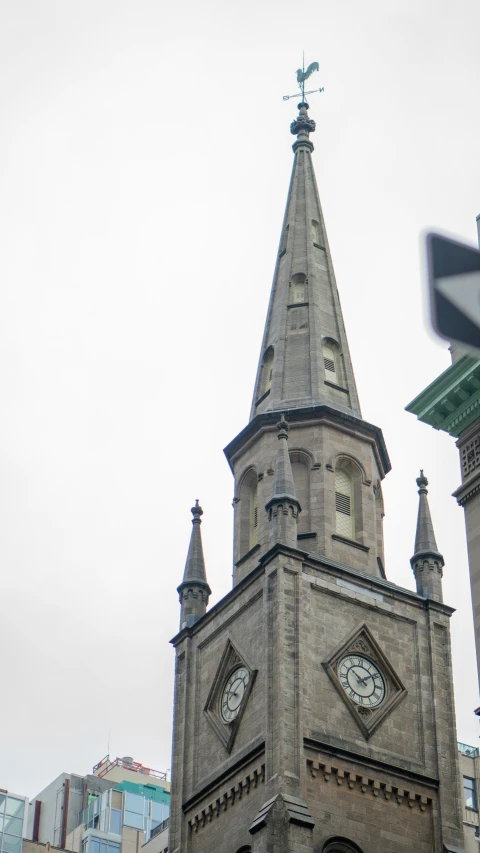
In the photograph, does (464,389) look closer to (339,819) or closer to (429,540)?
(339,819)

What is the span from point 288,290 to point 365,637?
1780 cm

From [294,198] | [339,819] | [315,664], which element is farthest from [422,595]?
[294,198]

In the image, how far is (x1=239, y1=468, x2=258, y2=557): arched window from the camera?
52.5 metres

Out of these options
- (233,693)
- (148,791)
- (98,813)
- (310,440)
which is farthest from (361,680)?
(148,791)

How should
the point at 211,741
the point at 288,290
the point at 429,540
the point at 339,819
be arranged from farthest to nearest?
the point at 288,290 → the point at 429,540 → the point at 211,741 → the point at 339,819

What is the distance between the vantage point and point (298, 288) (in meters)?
60.2

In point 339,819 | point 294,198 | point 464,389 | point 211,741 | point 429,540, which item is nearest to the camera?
point 464,389

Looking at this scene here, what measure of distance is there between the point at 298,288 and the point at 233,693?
19754 millimetres

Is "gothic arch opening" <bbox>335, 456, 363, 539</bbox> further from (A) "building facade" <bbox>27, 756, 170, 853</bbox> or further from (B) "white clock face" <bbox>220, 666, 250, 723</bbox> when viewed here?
(A) "building facade" <bbox>27, 756, 170, 853</bbox>

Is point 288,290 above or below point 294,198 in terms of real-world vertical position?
below

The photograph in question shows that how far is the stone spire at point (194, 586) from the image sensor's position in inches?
2021

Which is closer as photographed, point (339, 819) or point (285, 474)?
point (339, 819)

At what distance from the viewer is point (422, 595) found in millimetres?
49875

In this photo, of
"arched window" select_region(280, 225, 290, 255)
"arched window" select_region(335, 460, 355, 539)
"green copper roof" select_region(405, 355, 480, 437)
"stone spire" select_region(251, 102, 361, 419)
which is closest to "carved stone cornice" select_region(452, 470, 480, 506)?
"green copper roof" select_region(405, 355, 480, 437)
